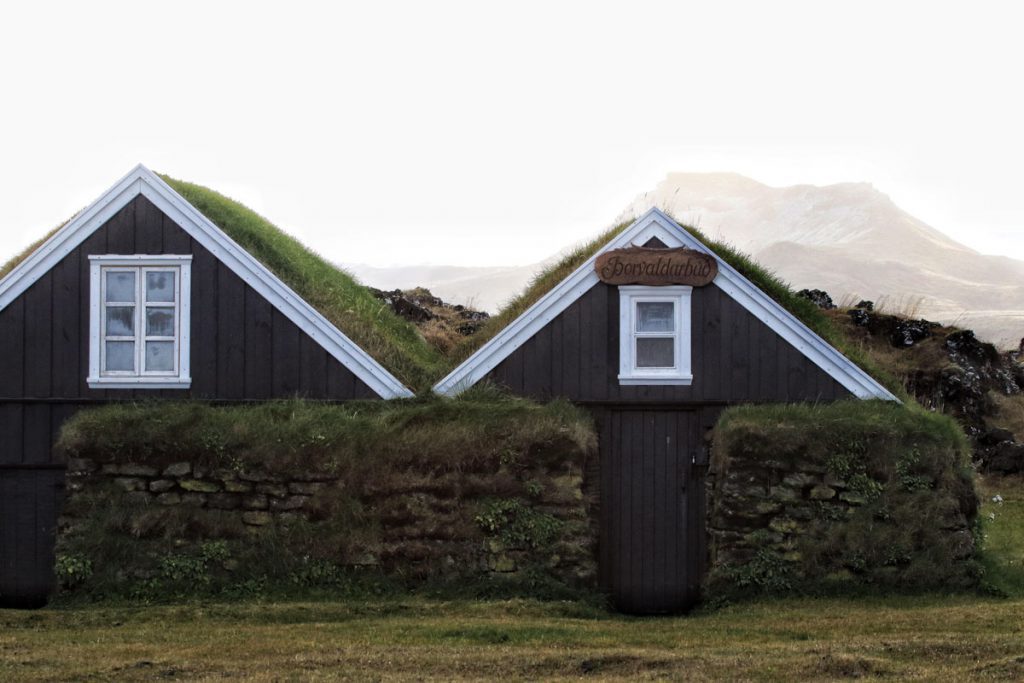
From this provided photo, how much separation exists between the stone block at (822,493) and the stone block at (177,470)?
849 centimetres

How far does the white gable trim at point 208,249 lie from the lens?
60.0ft

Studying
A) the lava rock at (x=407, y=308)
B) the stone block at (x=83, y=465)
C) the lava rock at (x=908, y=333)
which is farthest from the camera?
the lava rock at (x=908, y=333)

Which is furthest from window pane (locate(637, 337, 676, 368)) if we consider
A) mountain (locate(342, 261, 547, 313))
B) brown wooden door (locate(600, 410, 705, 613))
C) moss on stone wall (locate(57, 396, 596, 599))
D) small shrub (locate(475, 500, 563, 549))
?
mountain (locate(342, 261, 547, 313))

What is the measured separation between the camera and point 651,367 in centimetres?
1855

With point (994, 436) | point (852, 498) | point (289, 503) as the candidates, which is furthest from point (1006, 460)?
point (289, 503)

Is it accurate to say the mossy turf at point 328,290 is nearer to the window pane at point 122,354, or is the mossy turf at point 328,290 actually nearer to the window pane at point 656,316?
the window pane at point 122,354

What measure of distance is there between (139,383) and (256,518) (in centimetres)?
275

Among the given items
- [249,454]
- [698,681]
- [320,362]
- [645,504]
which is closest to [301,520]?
[249,454]

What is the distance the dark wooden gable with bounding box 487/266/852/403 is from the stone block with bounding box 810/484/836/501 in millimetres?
1532

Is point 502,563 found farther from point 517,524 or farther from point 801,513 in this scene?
point 801,513

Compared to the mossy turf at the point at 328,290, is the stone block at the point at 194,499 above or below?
below

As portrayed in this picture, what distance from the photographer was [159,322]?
60.7 ft

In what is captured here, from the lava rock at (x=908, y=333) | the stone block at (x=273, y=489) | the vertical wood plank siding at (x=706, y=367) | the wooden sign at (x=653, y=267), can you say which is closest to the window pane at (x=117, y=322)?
the stone block at (x=273, y=489)

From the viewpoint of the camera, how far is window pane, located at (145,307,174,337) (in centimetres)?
1850
